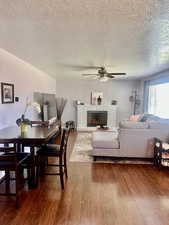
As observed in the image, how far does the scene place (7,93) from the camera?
333 centimetres

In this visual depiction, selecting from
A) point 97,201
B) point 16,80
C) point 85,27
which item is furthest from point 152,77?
point 97,201

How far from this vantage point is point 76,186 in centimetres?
292

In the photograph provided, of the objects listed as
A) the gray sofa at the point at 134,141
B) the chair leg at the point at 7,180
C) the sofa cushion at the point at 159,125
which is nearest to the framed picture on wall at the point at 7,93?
the chair leg at the point at 7,180

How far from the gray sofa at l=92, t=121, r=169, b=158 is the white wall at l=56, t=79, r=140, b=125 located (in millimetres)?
4320

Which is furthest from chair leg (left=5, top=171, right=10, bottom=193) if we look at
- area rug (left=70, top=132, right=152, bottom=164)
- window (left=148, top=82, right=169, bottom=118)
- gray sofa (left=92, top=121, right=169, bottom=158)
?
window (left=148, top=82, right=169, bottom=118)

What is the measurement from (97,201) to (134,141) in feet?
6.15

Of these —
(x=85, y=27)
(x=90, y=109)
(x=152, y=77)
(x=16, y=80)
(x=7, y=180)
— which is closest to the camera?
(x=85, y=27)

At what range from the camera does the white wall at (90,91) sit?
320 inches

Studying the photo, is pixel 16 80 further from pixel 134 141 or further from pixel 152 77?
pixel 152 77

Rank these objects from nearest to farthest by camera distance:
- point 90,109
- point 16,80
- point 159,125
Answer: point 16,80, point 159,125, point 90,109

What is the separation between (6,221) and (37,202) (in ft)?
1.53

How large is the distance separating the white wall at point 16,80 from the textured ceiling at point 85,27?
29 centimetres

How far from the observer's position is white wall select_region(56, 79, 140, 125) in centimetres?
814

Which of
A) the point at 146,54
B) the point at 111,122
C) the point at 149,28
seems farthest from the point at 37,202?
the point at 111,122
